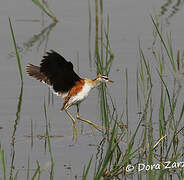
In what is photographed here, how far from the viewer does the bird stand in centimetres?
740

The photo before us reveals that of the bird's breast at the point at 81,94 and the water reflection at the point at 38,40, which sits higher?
the water reflection at the point at 38,40

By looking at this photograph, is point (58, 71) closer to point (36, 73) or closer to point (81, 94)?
point (81, 94)

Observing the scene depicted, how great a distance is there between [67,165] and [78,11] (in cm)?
572

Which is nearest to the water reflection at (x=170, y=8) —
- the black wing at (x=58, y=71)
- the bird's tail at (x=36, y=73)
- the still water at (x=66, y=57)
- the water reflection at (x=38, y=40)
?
the still water at (x=66, y=57)

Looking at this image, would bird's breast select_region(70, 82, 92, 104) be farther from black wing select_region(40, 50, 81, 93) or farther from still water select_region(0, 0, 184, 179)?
still water select_region(0, 0, 184, 179)

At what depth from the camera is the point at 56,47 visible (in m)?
10.5

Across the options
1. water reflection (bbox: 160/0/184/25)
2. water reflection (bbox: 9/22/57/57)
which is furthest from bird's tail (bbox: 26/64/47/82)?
water reflection (bbox: 160/0/184/25)

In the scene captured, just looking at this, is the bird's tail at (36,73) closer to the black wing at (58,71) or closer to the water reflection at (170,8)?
the black wing at (58,71)

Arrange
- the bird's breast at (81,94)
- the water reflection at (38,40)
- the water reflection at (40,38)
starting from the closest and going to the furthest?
the bird's breast at (81,94) < the water reflection at (38,40) < the water reflection at (40,38)

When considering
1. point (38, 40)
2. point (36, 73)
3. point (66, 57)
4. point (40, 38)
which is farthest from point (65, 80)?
point (40, 38)

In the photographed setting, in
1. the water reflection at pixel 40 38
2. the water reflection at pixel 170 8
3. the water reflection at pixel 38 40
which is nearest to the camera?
the water reflection at pixel 38 40

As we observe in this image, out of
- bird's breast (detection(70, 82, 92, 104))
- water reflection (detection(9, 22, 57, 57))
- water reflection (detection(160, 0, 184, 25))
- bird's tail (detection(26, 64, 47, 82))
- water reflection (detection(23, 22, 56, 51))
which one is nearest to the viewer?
bird's breast (detection(70, 82, 92, 104))

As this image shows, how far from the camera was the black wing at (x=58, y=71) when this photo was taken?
731 cm

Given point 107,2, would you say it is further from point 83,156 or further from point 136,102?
point 83,156
